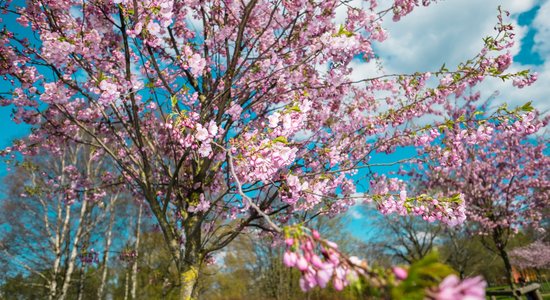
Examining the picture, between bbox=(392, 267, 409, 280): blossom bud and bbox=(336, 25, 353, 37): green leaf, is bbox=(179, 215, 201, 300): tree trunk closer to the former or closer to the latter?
bbox=(336, 25, 353, 37): green leaf

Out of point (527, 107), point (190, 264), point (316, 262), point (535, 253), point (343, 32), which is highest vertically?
point (343, 32)

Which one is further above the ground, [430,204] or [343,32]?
[343,32]

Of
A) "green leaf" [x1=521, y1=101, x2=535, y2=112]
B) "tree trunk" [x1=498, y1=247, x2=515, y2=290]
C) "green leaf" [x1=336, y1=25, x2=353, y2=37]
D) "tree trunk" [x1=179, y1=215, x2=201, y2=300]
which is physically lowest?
"tree trunk" [x1=498, y1=247, x2=515, y2=290]

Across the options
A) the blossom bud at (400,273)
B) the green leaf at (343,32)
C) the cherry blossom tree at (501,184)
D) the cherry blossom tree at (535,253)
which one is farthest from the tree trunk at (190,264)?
the cherry blossom tree at (535,253)

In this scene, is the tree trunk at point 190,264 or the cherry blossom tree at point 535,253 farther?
the cherry blossom tree at point 535,253

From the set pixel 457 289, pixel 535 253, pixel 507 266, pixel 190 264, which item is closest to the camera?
pixel 457 289

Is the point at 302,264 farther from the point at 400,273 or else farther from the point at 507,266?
the point at 507,266

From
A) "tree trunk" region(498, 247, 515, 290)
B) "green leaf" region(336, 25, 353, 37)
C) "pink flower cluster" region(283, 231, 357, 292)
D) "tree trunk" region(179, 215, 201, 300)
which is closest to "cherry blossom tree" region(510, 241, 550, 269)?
"tree trunk" region(498, 247, 515, 290)

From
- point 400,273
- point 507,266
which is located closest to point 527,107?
point 400,273

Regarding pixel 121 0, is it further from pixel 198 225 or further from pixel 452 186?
pixel 452 186

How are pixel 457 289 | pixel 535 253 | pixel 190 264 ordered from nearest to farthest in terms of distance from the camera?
pixel 457 289 < pixel 190 264 < pixel 535 253

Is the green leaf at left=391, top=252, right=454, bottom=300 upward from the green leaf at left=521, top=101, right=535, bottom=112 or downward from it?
downward

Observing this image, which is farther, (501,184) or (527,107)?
(501,184)

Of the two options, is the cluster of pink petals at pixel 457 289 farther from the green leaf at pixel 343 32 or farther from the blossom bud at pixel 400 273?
the green leaf at pixel 343 32
